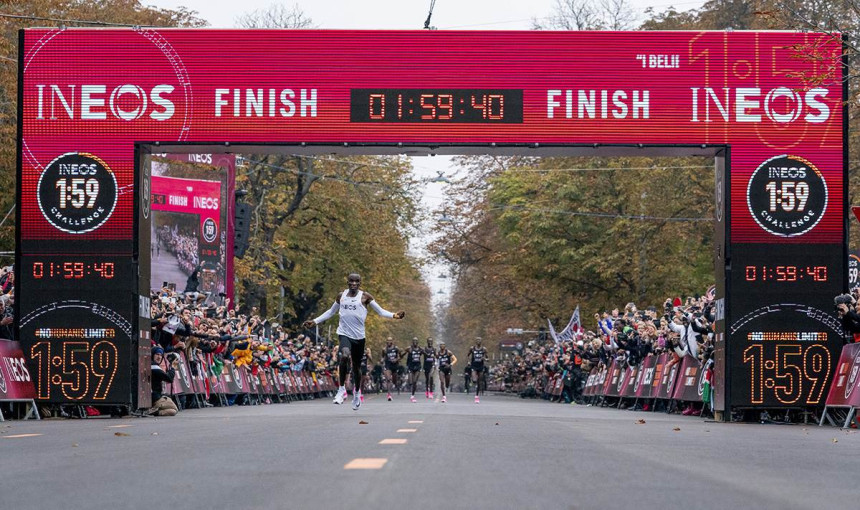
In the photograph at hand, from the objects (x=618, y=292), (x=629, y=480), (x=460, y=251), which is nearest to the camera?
A: (x=629, y=480)

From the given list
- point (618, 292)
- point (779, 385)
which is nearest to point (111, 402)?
point (779, 385)

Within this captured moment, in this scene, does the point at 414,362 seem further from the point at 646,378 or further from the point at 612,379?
the point at 646,378

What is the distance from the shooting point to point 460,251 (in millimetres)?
69438

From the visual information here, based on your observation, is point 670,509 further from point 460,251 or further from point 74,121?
point 460,251

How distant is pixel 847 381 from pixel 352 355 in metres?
8.21

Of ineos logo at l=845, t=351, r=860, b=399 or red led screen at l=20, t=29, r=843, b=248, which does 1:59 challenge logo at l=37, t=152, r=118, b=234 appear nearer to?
red led screen at l=20, t=29, r=843, b=248

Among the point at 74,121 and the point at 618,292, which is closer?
the point at 74,121

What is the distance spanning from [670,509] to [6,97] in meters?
40.7

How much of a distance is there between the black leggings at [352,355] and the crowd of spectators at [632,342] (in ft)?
19.4

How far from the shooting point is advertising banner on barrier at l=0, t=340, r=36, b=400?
68.7 feet

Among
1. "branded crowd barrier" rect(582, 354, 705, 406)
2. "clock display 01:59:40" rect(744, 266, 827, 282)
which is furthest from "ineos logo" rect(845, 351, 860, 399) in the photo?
"branded crowd barrier" rect(582, 354, 705, 406)

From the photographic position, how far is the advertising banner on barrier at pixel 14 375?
2095 centimetres

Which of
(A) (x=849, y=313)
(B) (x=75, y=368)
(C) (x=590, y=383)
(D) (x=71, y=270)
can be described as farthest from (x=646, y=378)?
(D) (x=71, y=270)

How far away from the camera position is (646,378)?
3378 centimetres
